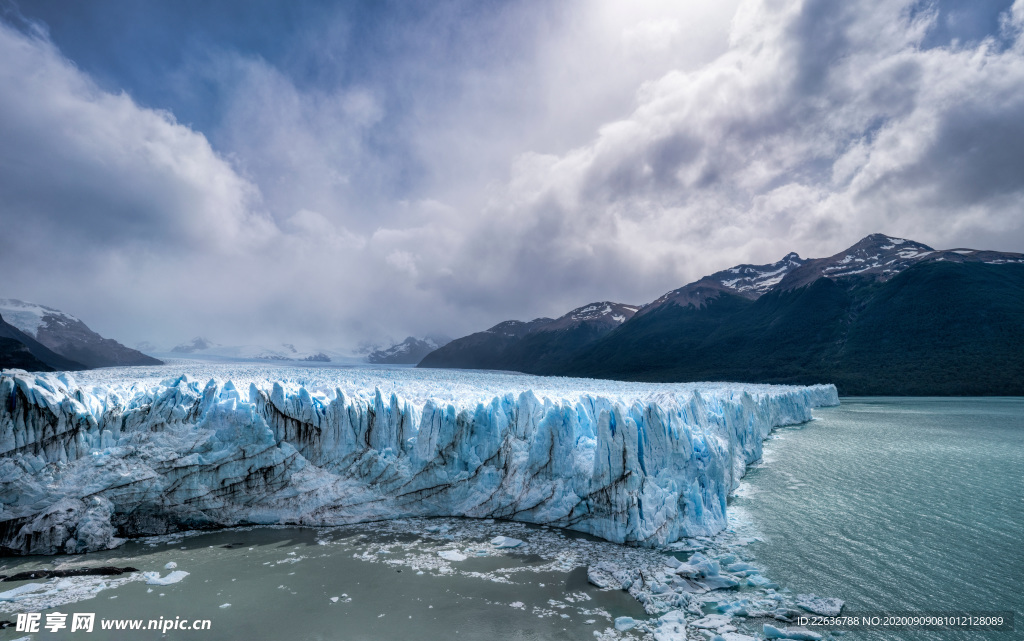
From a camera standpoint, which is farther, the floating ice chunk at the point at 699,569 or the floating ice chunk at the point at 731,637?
the floating ice chunk at the point at 699,569

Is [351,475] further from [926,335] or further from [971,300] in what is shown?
[971,300]

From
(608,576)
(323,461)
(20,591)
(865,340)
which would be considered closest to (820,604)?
(608,576)

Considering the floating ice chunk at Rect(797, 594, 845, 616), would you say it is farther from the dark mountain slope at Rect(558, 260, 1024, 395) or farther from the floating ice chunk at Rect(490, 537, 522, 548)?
the dark mountain slope at Rect(558, 260, 1024, 395)

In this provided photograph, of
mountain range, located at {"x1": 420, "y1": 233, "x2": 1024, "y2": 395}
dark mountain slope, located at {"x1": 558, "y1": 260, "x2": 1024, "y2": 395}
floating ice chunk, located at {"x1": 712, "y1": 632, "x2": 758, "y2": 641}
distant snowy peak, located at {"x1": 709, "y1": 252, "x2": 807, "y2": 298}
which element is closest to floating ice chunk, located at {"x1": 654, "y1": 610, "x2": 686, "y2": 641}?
floating ice chunk, located at {"x1": 712, "y1": 632, "x2": 758, "y2": 641}

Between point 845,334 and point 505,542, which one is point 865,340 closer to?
point 845,334

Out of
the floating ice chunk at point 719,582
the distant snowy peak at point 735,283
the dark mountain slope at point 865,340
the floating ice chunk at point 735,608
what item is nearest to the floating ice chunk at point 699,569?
the floating ice chunk at point 719,582

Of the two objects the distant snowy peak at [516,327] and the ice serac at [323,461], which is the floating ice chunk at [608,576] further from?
the distant snowy peak at [516,327]
